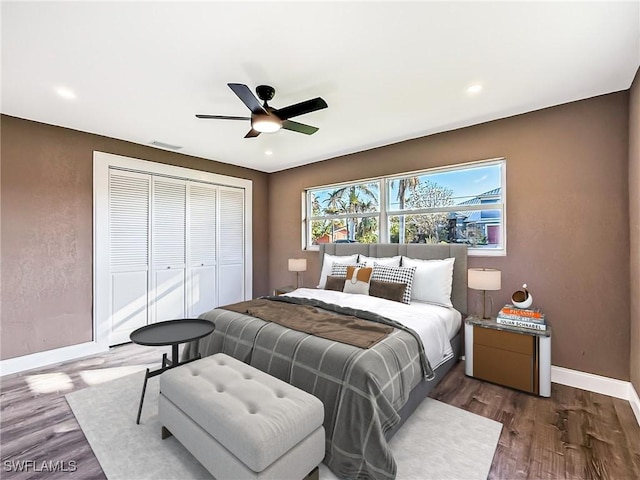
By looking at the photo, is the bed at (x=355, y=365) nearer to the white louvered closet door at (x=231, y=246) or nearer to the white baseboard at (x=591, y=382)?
the white baseboard at (x=591, y=382)

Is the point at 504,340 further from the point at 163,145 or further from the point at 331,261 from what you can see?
the point at 163,145

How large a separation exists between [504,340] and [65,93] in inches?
182

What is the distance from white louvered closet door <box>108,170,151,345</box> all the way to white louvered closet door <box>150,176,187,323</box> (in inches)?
4.5

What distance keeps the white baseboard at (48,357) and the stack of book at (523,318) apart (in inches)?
182

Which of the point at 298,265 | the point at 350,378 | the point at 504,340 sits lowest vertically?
the point at 504,340

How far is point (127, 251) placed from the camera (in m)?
4.04

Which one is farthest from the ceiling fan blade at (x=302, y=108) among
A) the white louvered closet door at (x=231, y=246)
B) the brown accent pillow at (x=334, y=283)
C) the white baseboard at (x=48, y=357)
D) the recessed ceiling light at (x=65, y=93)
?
the white baseboard at (x=48, y=357)

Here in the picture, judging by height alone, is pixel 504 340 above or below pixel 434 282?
below

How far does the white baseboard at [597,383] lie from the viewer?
2527 millimetres

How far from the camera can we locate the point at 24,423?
2.23 m

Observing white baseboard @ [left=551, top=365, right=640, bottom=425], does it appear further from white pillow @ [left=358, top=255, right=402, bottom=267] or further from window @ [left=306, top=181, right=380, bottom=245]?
window @ [left=306, top=181, right=380, bottom=245]

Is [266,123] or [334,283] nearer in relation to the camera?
[266,123]

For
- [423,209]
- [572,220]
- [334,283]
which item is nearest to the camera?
[572,220]

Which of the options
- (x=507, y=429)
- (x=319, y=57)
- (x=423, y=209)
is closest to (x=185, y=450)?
(x=507, y=429)
